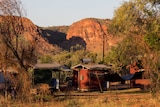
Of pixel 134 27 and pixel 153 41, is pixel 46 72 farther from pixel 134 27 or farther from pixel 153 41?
pixel 153 41

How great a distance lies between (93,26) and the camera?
151875 mm

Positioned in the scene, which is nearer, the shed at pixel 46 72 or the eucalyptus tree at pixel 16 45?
the eucalyptus tree at pixel 16 45

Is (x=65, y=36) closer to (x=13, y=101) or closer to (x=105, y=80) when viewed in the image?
(x=105, y=80)

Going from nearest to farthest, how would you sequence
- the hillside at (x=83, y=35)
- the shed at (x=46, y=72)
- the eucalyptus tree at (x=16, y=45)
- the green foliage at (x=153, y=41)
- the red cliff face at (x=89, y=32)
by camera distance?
the eucalyptus tree at (x=16, y=45), the green foliage at (x=153, y=41), the shed at (x=46, y=72), the red cliff face at (x=89, y=32), the hillside at (x=83, y=35)

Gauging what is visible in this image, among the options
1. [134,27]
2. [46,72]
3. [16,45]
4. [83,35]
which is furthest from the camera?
[83,35]

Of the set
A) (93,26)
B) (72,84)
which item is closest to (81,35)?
(93,26)

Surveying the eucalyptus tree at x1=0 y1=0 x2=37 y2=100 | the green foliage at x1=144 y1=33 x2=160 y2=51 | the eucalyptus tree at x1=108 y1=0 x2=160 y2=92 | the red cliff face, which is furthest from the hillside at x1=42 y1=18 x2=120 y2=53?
the eucalyptus tree at x1=0 y1=0 x2=37 y2=100

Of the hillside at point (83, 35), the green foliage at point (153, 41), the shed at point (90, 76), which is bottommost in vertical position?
the shed at point (90, 76)

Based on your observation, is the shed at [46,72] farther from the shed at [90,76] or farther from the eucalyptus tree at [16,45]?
the eucalyptus tree at [16,45]

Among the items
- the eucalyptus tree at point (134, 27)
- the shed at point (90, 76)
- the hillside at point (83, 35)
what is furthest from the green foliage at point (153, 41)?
the hillside at point (83, 35)

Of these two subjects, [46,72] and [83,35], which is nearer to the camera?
[46,72]

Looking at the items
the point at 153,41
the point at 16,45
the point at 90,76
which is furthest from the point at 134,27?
the point at 16,45

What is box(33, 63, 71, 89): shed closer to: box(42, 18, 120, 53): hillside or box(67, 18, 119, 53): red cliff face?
box(67, 18, 119, 53): red cliff face

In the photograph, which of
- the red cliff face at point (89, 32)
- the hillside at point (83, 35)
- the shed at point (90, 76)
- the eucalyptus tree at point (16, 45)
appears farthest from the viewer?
the hillside at point (83, 35)
